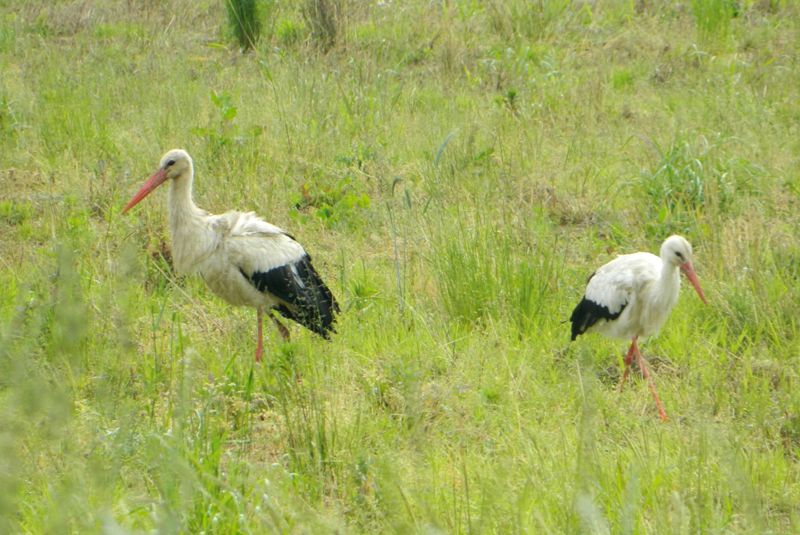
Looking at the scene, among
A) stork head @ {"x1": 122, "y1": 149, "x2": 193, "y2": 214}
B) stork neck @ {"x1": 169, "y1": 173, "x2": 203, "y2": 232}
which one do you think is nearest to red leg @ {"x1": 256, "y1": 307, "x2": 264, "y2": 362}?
stork neck @ {"x1": 169, "y1": 173, "x2": 203, "y2": 232}

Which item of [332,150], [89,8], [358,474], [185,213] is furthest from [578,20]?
[358,474]

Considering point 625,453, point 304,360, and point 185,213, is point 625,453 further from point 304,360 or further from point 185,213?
point 185,213

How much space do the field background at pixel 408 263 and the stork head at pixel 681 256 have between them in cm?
29

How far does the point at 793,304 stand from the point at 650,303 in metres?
0.68

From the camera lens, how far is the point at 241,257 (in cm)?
595

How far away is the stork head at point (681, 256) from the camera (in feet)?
17.5

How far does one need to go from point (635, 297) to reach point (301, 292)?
5.61 feet

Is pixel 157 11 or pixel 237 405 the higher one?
pixel 157 11

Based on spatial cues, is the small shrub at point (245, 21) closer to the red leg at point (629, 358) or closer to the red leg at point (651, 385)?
the red leg at point (629, 358)

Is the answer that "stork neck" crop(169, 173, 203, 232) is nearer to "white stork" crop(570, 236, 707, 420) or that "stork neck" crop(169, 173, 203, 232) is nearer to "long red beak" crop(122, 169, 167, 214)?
"long red beak" crop(122, 169, 167, 214)

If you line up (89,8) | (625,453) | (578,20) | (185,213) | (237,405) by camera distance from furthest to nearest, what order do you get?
1. (89,8)
2. (578,20)
3. (185,213)
4. (237,405)
5. (625,453)

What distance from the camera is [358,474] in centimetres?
376

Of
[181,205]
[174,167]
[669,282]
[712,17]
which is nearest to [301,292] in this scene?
[181,205]

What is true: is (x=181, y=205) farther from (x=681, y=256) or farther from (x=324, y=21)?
(x=324, y=21)
